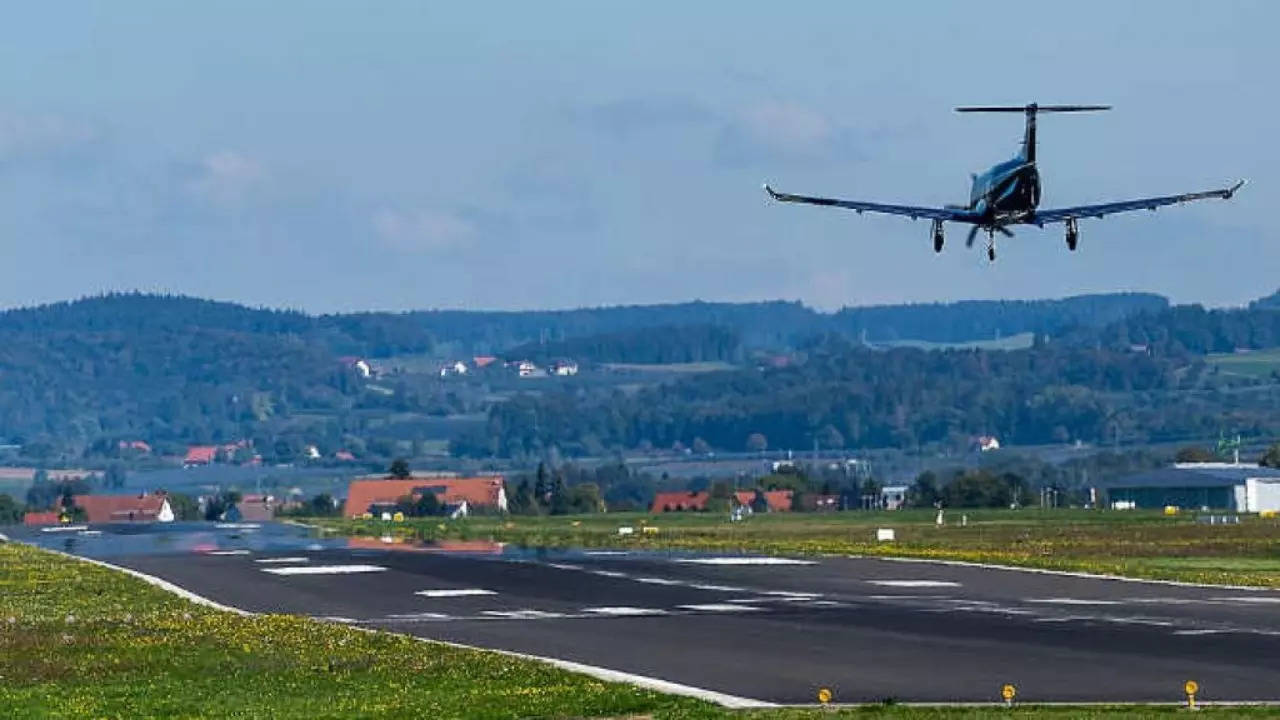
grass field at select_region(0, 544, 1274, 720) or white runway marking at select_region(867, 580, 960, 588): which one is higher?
white runway marking at select_region(867, 580, 960, 588)

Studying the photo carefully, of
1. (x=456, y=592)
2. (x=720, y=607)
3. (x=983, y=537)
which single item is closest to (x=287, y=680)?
(x=720, y=607)

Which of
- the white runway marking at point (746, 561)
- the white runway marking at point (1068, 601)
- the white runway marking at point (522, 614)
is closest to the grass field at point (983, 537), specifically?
the white runway marking at point (746, 561)

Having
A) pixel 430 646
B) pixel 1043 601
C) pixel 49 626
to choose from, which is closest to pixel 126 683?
pixel 430 646

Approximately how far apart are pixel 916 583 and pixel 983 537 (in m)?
41.3

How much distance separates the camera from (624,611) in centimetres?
6425

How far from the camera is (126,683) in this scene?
46.8 metres

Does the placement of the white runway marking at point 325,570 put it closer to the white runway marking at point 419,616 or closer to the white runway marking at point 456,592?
the white runway marking at point 456,592

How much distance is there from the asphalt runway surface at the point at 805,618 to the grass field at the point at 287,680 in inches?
83.6

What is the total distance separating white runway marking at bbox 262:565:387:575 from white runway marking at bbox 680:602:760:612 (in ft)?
71.2

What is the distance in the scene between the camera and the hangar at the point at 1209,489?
178 metres

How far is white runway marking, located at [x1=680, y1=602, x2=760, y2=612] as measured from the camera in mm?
63844

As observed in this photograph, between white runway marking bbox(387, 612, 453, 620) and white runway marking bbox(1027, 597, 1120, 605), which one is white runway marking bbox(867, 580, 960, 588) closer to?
white runway marking bbox(1027, 597, 1120, 605)

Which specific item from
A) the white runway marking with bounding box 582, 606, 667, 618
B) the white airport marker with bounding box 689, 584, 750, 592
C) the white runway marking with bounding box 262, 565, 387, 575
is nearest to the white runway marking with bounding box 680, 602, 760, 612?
the white runway marking with bounding box 582, 606, 667, 618

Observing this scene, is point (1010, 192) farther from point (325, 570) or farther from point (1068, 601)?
point (325, 570)
